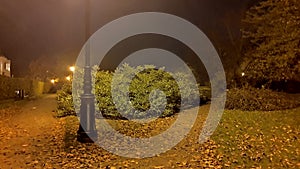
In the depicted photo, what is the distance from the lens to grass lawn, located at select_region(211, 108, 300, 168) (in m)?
7.43

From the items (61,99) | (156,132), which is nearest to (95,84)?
(61,99)

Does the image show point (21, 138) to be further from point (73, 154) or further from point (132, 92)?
point (132, 92)

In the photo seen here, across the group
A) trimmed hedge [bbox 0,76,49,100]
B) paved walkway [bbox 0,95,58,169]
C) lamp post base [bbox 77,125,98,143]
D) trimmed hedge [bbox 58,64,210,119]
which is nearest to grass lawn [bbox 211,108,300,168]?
trimmed hedge [bbox 58,64,210,119]

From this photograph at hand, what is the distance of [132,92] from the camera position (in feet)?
44.2

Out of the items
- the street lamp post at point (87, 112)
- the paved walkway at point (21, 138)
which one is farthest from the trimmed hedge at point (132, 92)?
the street lamp post at point (87, 112)

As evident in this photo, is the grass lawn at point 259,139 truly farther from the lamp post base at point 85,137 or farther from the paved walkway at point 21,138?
the paved walkway at point 21,138

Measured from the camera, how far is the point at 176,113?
14008 millimetres

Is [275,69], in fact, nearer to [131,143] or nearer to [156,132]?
[156,132]

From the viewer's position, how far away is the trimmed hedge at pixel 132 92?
43.8ft

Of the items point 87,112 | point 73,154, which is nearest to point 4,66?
point 87,112

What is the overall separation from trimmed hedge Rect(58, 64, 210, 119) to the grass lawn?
2447 mm

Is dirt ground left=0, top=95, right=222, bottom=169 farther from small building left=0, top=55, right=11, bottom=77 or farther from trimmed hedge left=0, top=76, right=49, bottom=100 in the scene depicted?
small building left=0, top=55, right=11, bottom=77

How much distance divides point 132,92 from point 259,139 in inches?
224

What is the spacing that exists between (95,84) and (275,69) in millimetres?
8976
